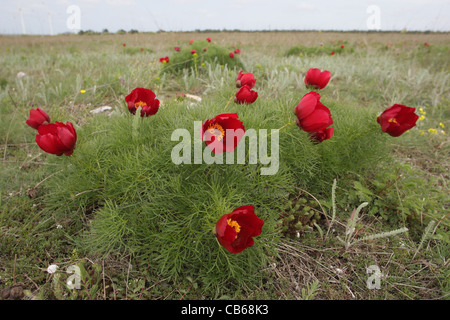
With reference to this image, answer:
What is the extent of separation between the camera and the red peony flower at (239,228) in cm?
111

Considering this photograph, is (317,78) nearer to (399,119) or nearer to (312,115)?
(399,119)

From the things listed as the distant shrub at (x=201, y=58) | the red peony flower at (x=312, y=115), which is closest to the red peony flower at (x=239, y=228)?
the red peony flower at (x=312, y=115)

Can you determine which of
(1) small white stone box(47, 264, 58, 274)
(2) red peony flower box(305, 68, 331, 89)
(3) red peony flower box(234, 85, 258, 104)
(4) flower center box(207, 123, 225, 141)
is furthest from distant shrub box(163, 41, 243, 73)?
(1) small white stone box(47, 264, 58, 274)

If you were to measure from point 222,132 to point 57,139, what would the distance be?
0.79 meters

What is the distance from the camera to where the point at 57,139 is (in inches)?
51.8

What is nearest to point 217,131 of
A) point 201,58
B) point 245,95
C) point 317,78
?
point 245,95

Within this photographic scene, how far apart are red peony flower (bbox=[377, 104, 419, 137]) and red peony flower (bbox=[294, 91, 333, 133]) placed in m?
0.52

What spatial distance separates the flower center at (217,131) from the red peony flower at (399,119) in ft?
3.46

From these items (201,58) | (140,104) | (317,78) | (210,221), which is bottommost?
(210,221)

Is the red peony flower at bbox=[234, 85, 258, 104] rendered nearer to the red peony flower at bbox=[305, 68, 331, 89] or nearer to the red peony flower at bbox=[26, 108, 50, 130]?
the red peony flower at bbox=[305, 68, 331, 89]

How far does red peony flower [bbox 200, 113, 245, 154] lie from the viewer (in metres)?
1.18

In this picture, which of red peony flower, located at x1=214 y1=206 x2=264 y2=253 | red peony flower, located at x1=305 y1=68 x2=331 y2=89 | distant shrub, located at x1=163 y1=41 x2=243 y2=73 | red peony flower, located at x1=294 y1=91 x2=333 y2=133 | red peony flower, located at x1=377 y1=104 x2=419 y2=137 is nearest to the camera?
red peony flower, located at x1=214 y1=206 x2=264 y2=253

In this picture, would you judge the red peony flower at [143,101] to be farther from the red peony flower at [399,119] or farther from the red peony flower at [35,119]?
the red peony flower at [399,119]
